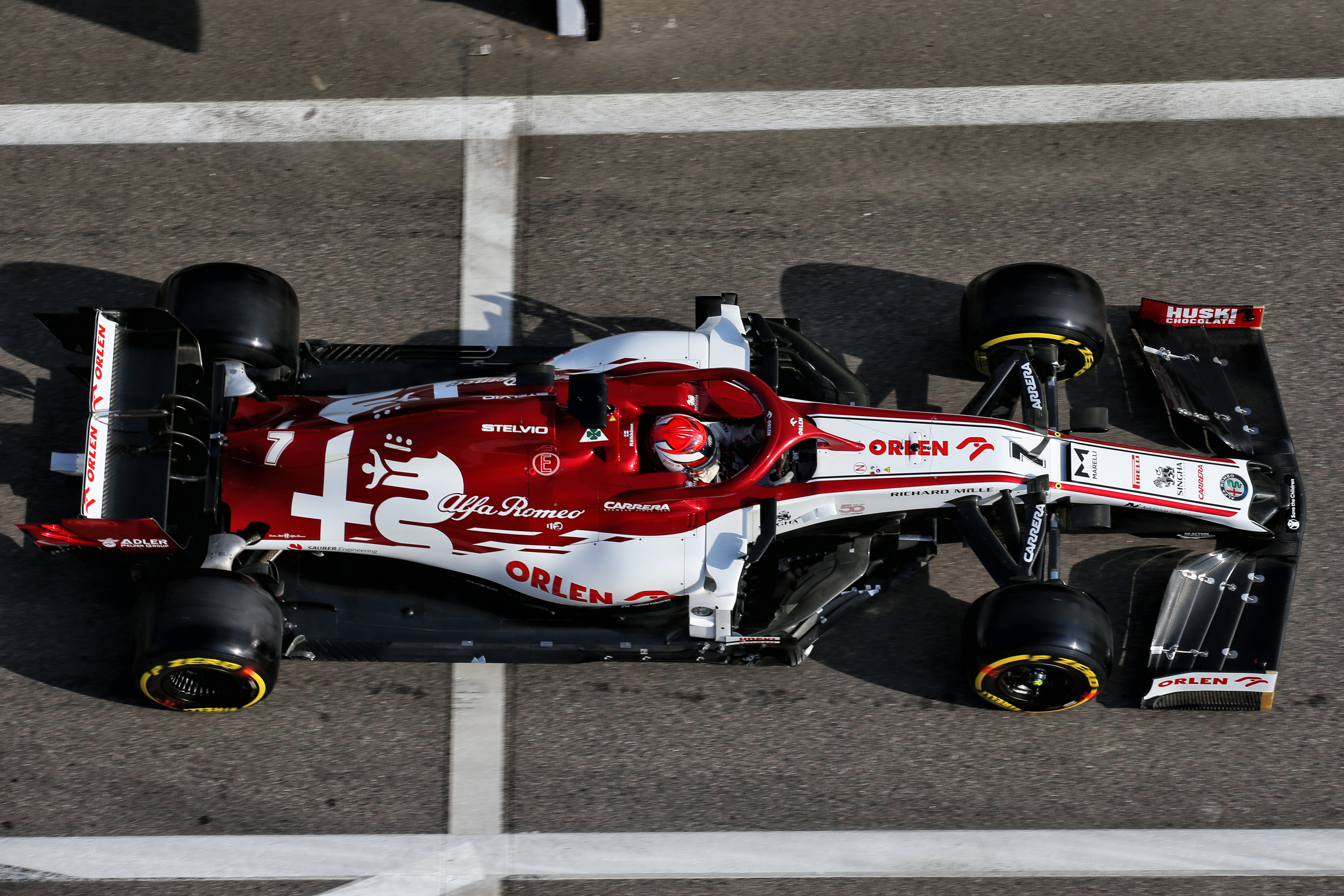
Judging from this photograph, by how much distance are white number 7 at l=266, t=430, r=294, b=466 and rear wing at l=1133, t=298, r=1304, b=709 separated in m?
4.66

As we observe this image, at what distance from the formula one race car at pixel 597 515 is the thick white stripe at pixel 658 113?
2.01 metres

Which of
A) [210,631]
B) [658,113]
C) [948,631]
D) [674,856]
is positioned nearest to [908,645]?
[948,631]

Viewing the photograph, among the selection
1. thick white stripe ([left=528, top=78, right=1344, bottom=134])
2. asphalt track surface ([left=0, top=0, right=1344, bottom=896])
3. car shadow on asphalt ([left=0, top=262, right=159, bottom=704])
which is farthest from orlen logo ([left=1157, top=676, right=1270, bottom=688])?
car shadow on asphalt ([left=0, top=262, right=159, bottom=704])

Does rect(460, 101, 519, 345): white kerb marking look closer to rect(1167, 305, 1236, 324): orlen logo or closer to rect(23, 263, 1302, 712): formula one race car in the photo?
rect(23, 263, 1302, 712): formula one race car

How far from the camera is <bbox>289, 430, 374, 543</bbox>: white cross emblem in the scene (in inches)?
236

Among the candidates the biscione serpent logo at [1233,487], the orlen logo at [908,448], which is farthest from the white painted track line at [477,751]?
the biscione serpent logo at [1233,487]

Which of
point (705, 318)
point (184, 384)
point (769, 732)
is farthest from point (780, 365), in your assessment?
point (184, 384)

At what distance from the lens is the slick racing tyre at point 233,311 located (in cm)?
630

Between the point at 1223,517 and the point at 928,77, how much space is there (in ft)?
12.3

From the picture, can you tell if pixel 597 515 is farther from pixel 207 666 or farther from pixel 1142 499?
pixel 1142 499

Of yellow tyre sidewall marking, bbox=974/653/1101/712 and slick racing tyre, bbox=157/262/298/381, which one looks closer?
yellow tyre sidewall marking, bbox=974/653/1101/712

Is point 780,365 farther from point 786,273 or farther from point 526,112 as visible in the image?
point 526,112

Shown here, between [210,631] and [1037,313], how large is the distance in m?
4.68

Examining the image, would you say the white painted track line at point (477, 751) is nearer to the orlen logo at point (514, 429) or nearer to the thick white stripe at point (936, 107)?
the orlen logo at point (514, 429)
